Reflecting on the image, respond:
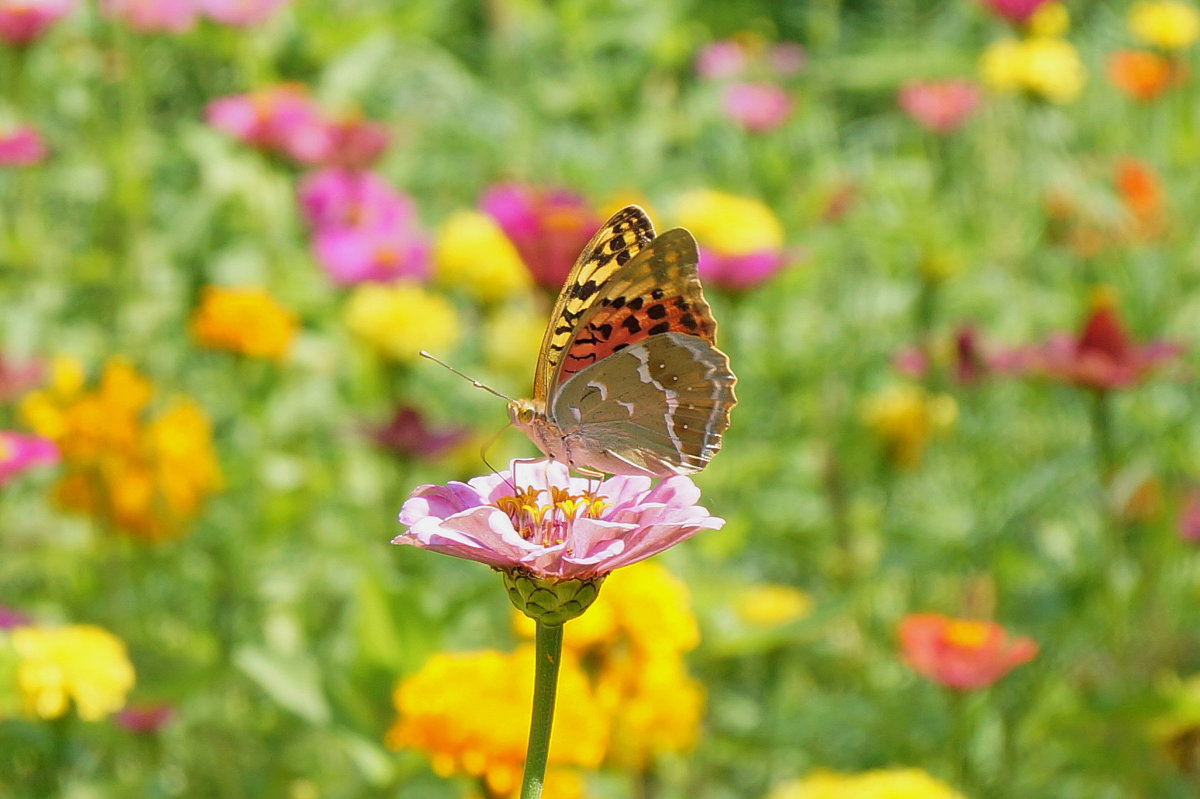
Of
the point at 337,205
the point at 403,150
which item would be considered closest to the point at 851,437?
the point at 337,205

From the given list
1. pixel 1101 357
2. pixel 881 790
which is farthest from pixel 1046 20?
pixel 881 790

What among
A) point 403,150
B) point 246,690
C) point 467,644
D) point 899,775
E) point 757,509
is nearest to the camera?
point 899,775

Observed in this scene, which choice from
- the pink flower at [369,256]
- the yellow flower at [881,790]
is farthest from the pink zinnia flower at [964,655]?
the pink flower at [369,256]

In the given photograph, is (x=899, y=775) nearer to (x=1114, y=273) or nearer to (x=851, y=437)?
(x=851, y=437)

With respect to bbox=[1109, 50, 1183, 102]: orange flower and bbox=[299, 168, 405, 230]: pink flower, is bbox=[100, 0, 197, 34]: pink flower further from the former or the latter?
bbox=[1109, 50, 1183, 102]: orange flower

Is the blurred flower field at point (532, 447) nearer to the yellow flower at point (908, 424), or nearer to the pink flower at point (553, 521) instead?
the yellow flower at point (908, 424)
